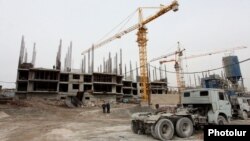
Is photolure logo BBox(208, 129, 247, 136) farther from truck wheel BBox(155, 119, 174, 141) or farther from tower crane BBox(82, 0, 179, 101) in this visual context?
tower crane BBox(82, 0, 179, 101)

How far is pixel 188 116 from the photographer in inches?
503

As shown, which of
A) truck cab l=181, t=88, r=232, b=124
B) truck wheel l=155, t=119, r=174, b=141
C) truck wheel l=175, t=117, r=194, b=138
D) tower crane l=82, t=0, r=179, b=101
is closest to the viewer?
truck wheel l=155, t=119, r=174, b=141

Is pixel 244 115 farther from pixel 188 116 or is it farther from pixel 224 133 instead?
pixel 224 133

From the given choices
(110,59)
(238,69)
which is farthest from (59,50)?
(238,69)

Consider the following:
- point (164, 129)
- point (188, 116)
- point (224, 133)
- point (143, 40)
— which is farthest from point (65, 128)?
point (143, 40)

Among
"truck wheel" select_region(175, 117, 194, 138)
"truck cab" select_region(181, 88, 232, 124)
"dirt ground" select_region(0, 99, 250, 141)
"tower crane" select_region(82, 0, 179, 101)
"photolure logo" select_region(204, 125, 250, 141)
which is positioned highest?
"tower crane" select_region(82, 0, 179, 101)

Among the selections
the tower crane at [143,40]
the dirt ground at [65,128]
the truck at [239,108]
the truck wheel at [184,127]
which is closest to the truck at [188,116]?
the truck wheel at [184,127]

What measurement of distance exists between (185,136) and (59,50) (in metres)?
60.9

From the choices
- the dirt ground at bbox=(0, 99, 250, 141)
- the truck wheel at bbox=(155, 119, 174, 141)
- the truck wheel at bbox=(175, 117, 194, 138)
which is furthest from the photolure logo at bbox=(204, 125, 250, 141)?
the truck wheel at bbox=(175, 117, 194, 138)

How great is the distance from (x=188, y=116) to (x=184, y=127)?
87 centimetres

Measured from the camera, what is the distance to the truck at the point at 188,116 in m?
11.3

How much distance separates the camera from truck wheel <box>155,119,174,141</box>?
10.9 m

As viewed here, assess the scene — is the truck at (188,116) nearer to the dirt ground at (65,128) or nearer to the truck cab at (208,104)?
the truck cab at (208,104)

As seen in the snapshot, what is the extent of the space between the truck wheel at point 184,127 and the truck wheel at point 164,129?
1.78ft
